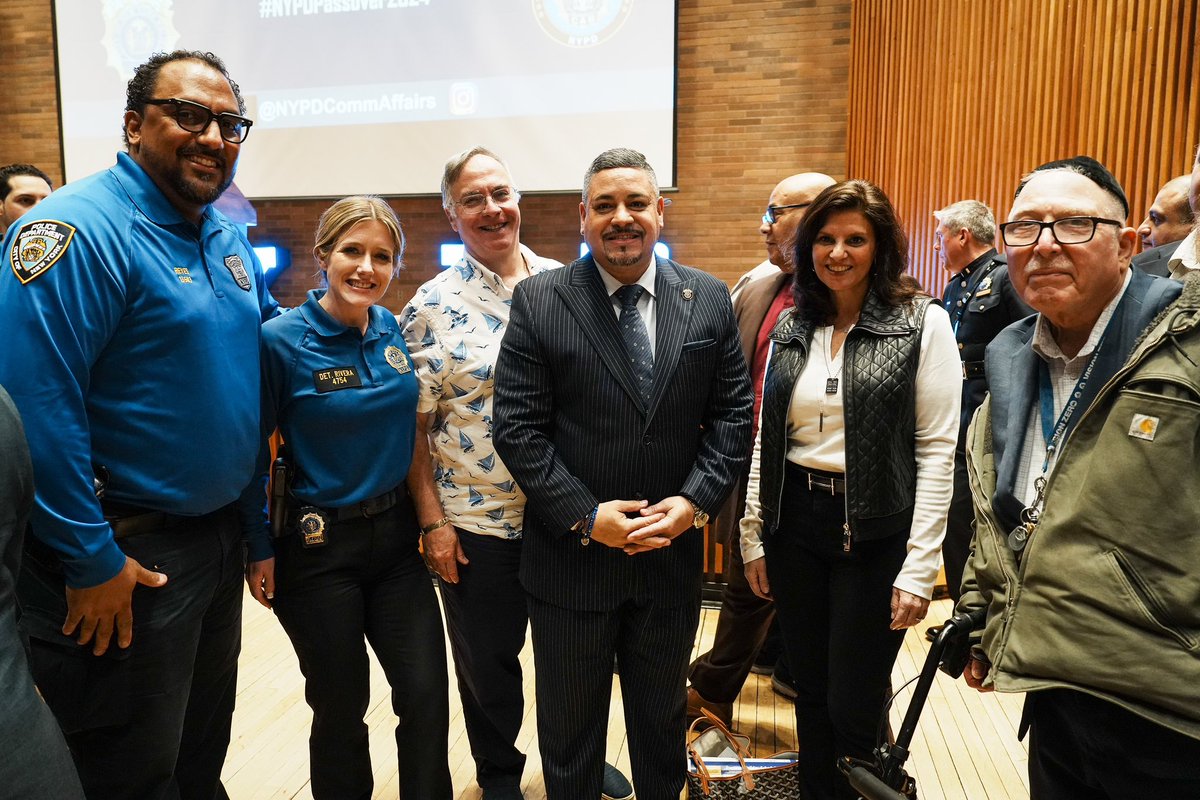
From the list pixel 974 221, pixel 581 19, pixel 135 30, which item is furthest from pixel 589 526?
pixel 135 30

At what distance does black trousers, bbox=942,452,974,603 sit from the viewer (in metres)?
3.44

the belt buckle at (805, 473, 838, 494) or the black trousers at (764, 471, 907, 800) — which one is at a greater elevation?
the belt buckle at (805, 473, 838, 494)

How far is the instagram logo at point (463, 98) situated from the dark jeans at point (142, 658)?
18.2 ft

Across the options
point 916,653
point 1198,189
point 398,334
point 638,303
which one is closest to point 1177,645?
point 1198,189

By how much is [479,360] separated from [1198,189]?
160 centimetres

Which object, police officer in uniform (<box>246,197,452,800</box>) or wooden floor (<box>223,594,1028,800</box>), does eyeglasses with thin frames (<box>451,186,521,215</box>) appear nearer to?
police officer in uniform (<box>246,197,452,800</box>)

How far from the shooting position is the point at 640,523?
176 centimetres

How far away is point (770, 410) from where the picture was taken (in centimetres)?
197

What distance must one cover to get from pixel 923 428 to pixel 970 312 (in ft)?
6.38

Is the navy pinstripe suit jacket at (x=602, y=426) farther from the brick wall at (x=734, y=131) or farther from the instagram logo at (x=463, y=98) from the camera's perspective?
the brick wall at (x=734, y=131)

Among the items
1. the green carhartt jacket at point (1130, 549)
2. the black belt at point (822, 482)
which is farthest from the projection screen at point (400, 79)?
the green carhartt jacket at point (1130, 549)

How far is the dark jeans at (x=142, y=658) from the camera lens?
1.48m

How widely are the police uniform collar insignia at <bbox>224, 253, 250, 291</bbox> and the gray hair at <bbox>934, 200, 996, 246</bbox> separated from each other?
3270mm

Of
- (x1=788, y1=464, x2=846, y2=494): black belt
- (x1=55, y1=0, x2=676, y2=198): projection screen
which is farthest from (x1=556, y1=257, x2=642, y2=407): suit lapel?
(x1=55, y1=0, x2=676, y2=198): projection screen
